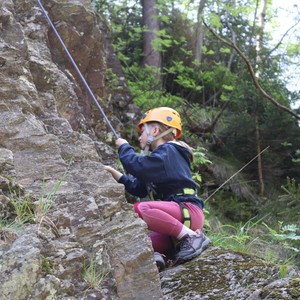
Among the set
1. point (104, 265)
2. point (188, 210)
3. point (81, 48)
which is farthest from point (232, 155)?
point (104, 265)

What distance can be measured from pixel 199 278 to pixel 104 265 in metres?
0.88

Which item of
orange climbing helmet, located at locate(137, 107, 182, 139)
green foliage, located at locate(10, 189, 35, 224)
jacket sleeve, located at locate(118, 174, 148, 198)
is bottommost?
jacket sleeve, located at locate(118, 174, 148, 198)

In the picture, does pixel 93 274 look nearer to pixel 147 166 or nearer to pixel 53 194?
pixel 53 194

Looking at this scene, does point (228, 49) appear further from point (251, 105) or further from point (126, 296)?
point (126, 296)

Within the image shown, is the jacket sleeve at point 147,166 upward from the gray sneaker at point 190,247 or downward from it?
upward

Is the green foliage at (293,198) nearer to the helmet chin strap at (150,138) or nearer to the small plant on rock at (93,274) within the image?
the helmet chin strap at (150,138)

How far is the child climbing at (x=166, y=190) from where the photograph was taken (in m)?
3.97

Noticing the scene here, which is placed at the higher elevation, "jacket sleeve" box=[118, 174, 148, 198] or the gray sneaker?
"jacket sleeve" box=[118, 174, 148, 198]

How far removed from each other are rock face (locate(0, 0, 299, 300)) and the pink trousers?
1.07ft

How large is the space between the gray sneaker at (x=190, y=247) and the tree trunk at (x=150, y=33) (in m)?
9.24

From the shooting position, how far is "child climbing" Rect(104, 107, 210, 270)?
13.0ft

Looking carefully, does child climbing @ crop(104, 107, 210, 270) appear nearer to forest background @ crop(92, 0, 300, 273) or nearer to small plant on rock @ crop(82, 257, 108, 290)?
small plant on rock @ crop(82, 257, 108, 290)

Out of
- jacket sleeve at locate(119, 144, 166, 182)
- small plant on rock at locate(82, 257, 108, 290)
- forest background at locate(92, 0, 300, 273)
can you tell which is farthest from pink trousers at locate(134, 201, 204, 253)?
forest background at locate(92, 0, 300, 273)

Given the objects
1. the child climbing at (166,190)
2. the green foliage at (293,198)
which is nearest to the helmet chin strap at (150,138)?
the child climbing at (166,190)
